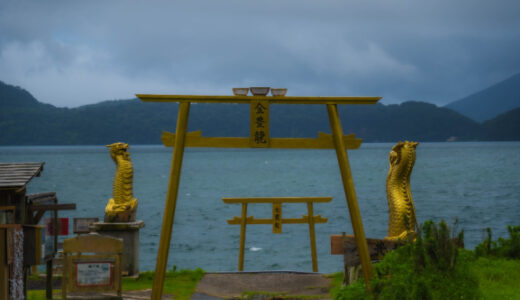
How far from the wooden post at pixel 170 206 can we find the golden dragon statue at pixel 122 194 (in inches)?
165

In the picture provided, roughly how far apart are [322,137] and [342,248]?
2.11m

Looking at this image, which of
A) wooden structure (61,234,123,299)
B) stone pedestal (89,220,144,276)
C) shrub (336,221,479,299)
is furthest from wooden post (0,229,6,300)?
shrub (336,221,479,299)

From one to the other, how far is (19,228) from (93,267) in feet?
4.18

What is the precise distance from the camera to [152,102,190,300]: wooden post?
9.20 m

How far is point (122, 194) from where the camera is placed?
1345 cm

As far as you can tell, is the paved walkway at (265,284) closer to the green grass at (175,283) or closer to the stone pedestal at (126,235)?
the green grass at (175,283)

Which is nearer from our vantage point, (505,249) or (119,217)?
(505,249)

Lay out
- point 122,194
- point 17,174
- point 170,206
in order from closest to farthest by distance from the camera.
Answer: point 170,206 → point 17,174 → point 122,194

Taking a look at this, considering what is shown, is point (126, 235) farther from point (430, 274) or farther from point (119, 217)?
point (430, 274)

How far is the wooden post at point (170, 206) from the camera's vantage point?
30.2ft

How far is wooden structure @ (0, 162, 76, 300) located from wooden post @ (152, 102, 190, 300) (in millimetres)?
2072

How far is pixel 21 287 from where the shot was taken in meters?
9.89

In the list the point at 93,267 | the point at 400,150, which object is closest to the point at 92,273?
the point at 93,267

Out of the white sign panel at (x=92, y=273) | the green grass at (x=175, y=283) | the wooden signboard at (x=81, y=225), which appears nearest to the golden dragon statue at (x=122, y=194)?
the wooden signboard at (x=81, y=225)
